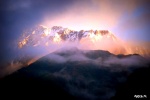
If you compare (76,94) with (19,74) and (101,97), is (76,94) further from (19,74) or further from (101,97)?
(19,74)

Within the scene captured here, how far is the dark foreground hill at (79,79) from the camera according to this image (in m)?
45.0

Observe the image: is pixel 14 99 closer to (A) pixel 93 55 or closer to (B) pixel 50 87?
(B) pixel 50 87

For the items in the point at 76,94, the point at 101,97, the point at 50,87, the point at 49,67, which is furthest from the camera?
the point at 49,67

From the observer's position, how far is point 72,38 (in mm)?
109875

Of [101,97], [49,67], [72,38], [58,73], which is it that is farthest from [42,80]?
[72,38]

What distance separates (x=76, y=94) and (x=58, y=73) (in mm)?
12867

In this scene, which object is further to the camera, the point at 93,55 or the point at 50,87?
the point at 93,55

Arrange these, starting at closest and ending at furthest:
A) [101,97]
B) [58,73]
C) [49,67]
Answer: [101,97]
[58,73]
[49,67]

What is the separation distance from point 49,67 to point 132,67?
29.0 meters

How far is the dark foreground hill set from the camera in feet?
148

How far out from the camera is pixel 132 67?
53.1 metres

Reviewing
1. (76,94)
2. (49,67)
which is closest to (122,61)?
(76,94)

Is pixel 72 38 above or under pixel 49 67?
above

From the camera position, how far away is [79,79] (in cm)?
5603
